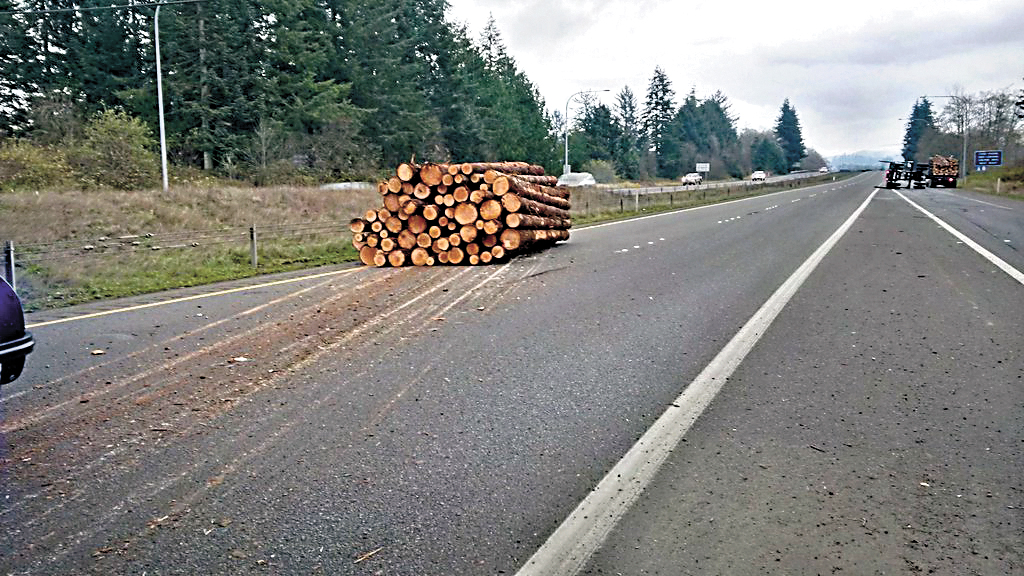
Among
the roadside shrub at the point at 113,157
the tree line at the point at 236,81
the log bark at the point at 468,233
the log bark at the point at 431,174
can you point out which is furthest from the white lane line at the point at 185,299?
the tree line at the point at 236,81

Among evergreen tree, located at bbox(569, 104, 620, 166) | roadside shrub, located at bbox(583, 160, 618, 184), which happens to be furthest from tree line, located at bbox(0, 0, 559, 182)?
evergreen tree, located at bbox(569, 104, 620, 166)

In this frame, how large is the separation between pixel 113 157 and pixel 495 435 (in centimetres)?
3040

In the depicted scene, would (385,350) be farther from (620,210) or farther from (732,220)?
(620,210)

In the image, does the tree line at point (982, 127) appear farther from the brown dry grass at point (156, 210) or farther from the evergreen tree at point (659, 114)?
the brown dry grass at point (156, 210)

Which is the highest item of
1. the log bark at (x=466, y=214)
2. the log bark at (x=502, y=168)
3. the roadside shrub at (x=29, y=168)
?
the roadside shrub at (x=29, y=168)

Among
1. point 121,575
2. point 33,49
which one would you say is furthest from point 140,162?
point 121,575

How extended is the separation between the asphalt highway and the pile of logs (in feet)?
16.7

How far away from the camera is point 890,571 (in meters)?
3.15

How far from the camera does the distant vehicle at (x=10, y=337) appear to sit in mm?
4859

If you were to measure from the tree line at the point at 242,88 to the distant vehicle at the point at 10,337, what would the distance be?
25734 mm

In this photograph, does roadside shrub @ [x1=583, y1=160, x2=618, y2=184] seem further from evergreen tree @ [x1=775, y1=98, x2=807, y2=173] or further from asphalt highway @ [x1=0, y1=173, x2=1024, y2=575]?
evergreen tree @ [x1=775, y1=98, x2=807, y2=173]

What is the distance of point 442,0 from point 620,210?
33.2m

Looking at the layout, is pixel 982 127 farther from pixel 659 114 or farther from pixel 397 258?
pixel 397 258

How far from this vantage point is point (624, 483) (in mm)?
4000
